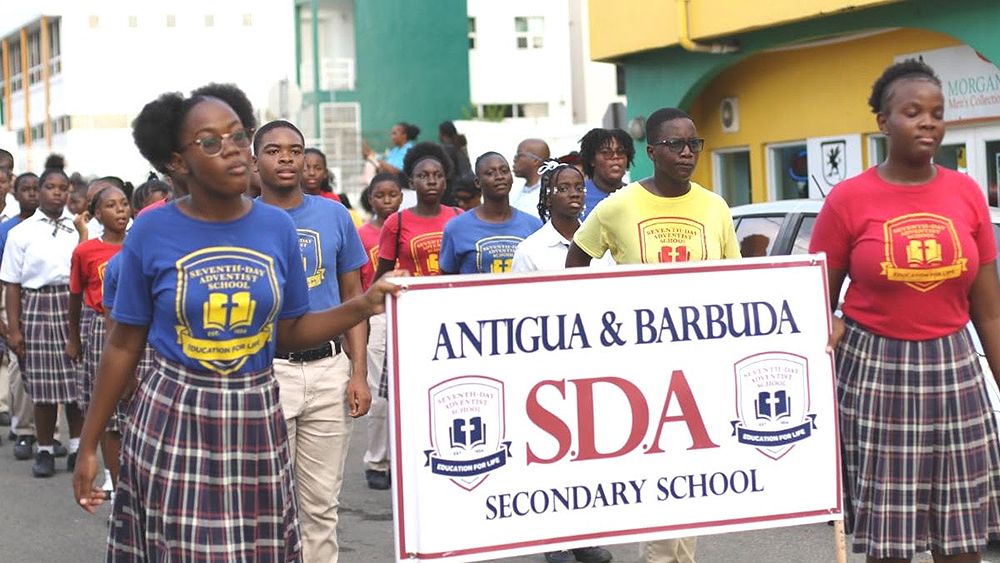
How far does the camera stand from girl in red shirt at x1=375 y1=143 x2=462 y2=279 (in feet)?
28.6

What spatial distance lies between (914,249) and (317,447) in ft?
8.01

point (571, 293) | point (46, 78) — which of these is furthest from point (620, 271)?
point (46, 78)

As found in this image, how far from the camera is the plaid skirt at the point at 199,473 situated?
175 inches

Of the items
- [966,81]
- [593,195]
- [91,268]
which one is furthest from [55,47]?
[593,195]

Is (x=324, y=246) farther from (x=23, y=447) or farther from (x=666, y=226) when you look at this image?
(x=23, y=447)

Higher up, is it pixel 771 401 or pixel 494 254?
pixel 494 254

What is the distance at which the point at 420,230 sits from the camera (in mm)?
8766

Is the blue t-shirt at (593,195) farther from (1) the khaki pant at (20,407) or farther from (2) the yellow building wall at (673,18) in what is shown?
(2) the yellow building wall at (673,18)

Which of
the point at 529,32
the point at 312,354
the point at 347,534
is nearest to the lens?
the point at 312,354

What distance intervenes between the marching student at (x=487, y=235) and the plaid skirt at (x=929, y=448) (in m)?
2.83

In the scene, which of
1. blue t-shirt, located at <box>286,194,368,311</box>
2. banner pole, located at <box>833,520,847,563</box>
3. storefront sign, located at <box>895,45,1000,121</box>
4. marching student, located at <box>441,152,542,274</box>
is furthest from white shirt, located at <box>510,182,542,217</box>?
banner pole, located at <box>833,520,847,563</box>

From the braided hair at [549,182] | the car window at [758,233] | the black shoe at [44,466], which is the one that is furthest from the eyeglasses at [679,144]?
the black shoe at [44,466]

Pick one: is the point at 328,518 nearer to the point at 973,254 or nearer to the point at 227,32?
the point at 973,254

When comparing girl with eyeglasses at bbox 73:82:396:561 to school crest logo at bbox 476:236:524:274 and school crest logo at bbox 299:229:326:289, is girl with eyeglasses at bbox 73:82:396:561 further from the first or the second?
school crest logo at bbox 476:236:524:274
